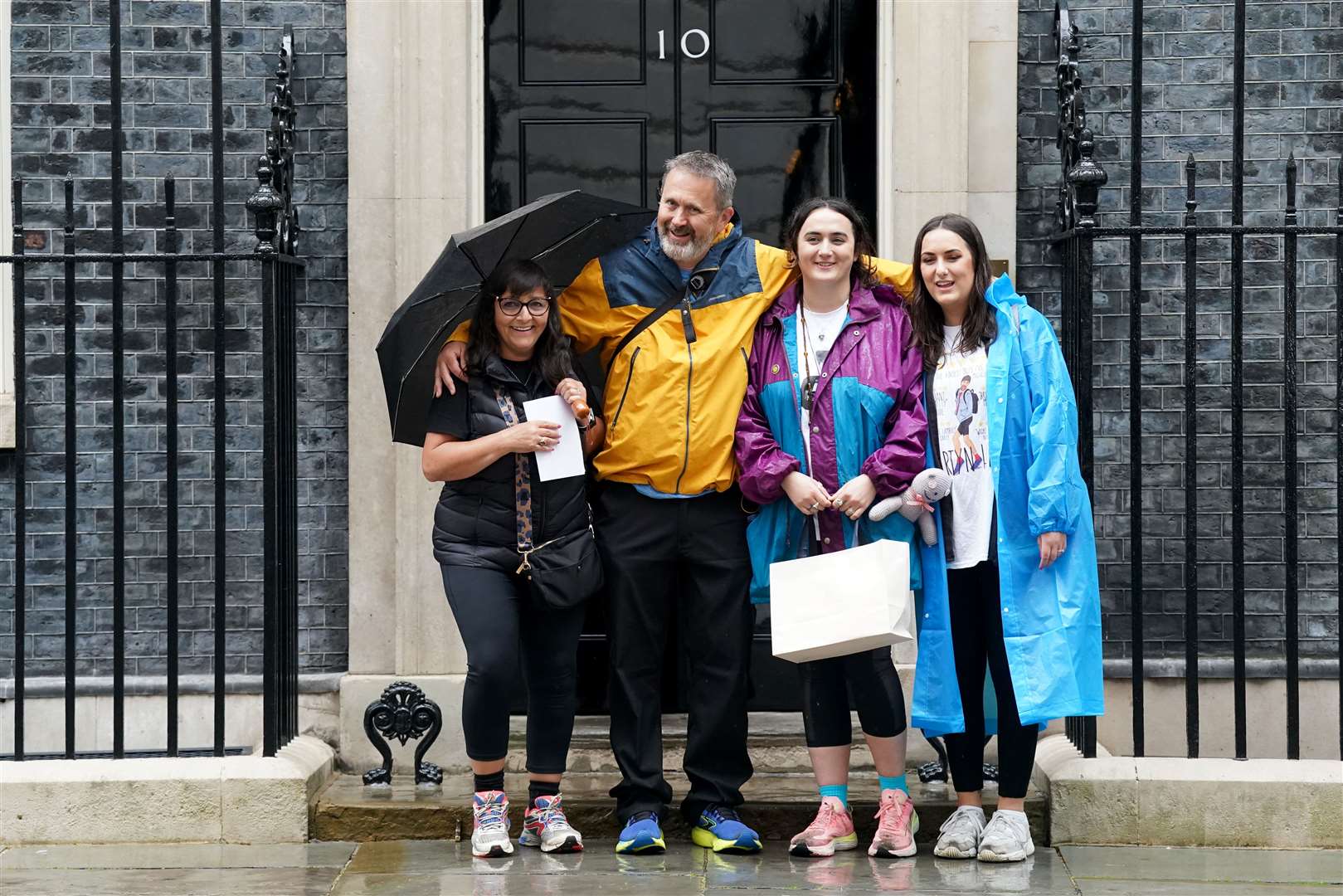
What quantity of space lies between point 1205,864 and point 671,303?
98.5 inches

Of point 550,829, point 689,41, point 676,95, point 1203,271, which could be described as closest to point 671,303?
point 676,95

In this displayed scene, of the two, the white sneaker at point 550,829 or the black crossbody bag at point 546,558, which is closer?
the black crossbody bag at point 546,558

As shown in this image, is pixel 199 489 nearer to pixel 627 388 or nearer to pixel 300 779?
pixel 300 779

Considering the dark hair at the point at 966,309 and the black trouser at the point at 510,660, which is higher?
the dark hair at the point at 966,309

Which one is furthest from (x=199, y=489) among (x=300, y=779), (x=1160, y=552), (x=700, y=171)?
(x=1160, y=552)

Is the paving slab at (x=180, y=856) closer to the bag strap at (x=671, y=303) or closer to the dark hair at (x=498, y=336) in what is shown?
the dark hair at (x=498, y=336)

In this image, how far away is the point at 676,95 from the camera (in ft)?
20.9

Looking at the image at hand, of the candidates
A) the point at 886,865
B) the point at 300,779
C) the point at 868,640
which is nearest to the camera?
the point at 868,640

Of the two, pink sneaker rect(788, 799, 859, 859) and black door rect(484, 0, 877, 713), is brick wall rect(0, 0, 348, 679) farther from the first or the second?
pink sneaker rect(788, 799, 859, 859)

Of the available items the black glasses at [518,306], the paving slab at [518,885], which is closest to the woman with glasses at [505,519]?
the black glasses at [518,306]

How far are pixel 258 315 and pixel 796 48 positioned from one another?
2362 millimetres

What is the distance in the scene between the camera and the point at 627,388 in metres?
5.12

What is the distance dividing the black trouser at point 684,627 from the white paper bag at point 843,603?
0.35 m

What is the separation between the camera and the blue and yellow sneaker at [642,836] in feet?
17.0
